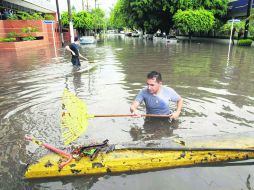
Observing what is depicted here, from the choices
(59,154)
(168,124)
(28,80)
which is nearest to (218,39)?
(28,80)

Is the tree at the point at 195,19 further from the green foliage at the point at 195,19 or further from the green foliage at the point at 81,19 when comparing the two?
the green foliage at the point at 81,19

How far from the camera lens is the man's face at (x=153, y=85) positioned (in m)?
4.64

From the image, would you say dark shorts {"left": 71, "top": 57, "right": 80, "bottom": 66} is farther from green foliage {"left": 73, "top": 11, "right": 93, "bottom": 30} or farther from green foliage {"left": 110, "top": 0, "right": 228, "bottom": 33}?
green foliage {"left": 73, "top": 11, "right": 93, "bottom": 30}

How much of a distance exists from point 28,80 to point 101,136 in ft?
21.4

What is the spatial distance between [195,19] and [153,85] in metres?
29.1

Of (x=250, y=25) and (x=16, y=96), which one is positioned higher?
(x=250, y=25)

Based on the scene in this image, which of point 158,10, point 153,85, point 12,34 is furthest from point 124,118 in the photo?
point 158,10

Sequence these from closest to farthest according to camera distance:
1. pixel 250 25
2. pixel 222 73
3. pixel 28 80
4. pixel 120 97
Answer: pixel 120 97, pixel 28 80, pixel 222 73, pixel 250 25

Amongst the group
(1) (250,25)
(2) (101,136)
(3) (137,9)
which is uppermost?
(3) (137,9)

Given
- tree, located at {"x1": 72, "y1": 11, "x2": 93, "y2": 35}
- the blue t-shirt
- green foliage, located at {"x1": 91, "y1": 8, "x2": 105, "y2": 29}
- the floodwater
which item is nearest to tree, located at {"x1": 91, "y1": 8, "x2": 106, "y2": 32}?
green foliage, located at {"x1": 91, "y1": 8, "x2": 105, "y2": 29}

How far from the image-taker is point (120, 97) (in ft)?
26.3

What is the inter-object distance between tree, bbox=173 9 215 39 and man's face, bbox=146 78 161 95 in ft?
94.3

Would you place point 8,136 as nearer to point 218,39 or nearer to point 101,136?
point 101,136

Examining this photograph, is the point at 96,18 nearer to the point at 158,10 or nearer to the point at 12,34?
the point at 158,10
